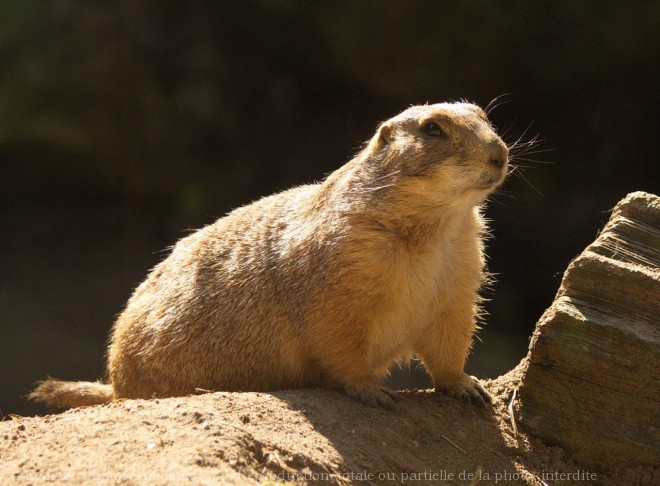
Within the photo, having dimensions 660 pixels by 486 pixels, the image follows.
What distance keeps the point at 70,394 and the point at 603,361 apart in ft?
12.0

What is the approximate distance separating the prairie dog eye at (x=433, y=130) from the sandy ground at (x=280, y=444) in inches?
63.6

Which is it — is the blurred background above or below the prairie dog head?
above

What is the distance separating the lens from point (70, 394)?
224 inches

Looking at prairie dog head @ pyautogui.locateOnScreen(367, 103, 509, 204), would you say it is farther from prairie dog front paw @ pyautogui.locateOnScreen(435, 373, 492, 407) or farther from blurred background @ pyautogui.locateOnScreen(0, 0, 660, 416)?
blurred background @ pyautogui.locateOnScreen(0, 0, 660, 416)

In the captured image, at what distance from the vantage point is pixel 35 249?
1092 cm

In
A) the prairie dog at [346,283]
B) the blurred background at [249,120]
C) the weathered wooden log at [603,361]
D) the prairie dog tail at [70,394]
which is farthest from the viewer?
the blurred background at [249,120]

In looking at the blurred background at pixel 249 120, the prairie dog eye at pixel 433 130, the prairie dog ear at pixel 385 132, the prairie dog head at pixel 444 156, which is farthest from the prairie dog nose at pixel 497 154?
the blurred background at pixel 249 120

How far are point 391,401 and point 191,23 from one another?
7486 mm

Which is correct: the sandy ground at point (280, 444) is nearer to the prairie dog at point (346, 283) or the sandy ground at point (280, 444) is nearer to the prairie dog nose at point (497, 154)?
the prairie dog at point (346, 283)

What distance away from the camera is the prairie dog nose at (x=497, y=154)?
4477 mm

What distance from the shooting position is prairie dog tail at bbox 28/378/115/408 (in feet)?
18.6

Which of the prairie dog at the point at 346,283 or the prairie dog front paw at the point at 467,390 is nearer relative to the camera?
the prairie dog at the point at 346,283

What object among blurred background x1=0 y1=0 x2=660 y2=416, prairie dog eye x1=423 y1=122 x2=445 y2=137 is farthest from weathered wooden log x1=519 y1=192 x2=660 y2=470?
blurred background x1=0 y1=0 x2=660 y2=416

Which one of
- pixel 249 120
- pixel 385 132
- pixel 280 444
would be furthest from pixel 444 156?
pixel 249 120
